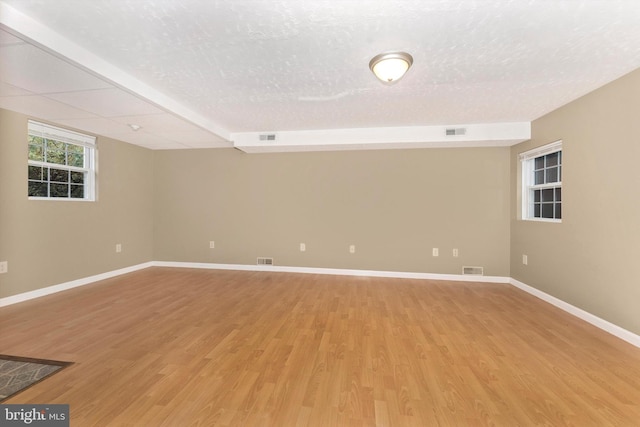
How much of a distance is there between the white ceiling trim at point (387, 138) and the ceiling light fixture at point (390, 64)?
6.55 feet

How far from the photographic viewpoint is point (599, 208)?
2.78m

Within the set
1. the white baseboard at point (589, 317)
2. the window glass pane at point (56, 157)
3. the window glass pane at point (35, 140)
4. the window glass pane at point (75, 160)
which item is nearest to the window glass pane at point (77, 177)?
the window glass pane at point (75, 160)

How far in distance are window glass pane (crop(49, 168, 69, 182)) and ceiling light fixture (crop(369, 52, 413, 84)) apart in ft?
14.7

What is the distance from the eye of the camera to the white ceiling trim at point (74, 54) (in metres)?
1.75

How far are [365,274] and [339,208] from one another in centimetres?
129

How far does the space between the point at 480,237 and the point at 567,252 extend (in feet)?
4.33

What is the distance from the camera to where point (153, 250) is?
5484 mm

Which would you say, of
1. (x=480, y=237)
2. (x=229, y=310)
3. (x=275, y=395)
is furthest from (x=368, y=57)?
(x=480, y=237)

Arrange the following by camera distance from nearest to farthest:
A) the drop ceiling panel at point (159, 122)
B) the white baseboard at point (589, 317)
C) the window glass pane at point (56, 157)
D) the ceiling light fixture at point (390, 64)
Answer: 1. the ceiling light fixture at point (390, 64)
2. the white baseboard at point (589, 317)
3. the drop ceiling panel at point (159, 122)
4. the window glass pane at point (56, 157)

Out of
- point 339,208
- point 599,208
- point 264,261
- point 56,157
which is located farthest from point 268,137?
point 599,208

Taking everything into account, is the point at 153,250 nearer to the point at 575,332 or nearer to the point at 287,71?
the point at 287,71

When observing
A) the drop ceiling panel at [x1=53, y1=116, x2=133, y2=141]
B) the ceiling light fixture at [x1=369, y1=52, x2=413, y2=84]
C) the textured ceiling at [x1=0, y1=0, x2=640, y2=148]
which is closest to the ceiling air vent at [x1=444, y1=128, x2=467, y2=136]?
the textured ceiling at [x1=0, y1=0, x2=640, y2=148]

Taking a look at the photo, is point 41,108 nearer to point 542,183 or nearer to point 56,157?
point 56,157

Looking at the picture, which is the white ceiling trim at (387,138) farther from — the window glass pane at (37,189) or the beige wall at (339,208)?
the window glass pane at (37,189)
